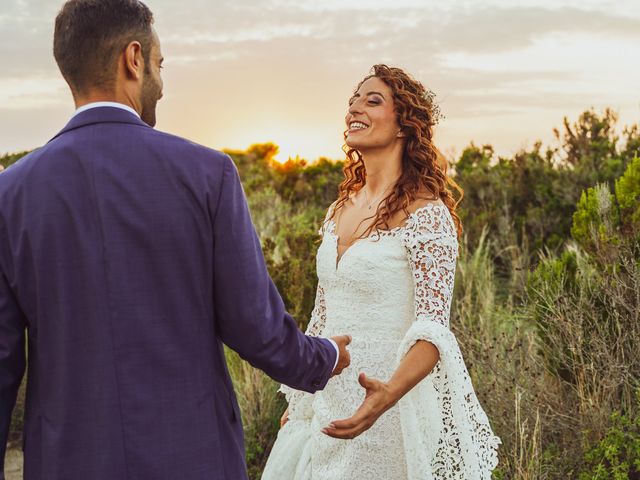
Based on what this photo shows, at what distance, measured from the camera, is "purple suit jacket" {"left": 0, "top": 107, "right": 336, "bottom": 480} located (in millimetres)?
2041

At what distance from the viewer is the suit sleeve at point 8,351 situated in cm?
210

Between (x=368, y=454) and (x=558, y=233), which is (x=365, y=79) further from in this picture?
(x=558, y=233)

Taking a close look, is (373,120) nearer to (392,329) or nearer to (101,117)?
(392,329)

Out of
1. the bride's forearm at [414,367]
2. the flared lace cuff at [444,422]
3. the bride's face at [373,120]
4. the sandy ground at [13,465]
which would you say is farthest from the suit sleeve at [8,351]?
the sandy ground at [13,465]

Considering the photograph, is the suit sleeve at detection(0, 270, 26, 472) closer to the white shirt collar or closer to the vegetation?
the white shirt collar

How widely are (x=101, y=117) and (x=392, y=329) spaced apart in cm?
150

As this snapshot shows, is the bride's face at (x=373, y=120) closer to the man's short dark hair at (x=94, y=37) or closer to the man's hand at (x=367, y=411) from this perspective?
the man's hand at (x=367, y=411)

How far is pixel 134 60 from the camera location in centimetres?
216

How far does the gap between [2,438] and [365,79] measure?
2.13m

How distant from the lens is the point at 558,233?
951 cm

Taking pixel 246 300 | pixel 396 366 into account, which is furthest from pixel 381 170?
pixel 246 300

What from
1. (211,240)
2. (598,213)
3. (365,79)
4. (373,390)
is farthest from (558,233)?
(211,240)

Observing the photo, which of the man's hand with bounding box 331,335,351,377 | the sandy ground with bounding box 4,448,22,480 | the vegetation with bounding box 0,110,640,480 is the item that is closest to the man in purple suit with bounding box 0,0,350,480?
the man's hand with bounding box 331,335,351,377

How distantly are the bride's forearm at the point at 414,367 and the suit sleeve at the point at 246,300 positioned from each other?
2.01ft
